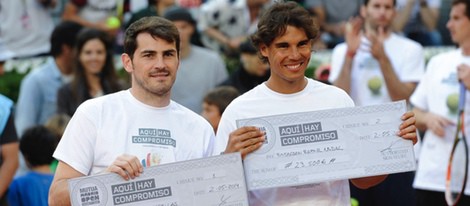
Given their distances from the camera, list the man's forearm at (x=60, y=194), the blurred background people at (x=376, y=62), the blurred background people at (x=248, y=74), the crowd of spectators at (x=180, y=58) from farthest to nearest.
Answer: the blurred background people at (x=248, y=74) → the blurred background people at (x=376, y=62) → the crowd of spectators at (x=180, y=58) → the man's forearm at (x=60, y=194)

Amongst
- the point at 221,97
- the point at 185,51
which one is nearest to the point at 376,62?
the point at 221,97

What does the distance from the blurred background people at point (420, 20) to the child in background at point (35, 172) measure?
674cm

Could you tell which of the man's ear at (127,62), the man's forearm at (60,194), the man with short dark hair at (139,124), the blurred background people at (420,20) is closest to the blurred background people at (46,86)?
the man's ear at (127,62)

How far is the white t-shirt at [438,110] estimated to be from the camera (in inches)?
345

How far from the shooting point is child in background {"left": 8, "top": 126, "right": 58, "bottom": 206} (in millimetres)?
8062

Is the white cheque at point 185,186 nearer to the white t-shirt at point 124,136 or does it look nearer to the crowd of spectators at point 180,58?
the white t-shirt at point 124,136

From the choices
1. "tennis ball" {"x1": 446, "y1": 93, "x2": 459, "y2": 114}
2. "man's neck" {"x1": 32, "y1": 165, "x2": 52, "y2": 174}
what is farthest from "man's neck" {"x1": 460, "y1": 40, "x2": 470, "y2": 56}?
"man's neck" {"x1": 32, "y1": 165, "x2": 52, "y2": 174}

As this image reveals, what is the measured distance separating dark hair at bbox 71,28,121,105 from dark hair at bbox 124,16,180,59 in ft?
12.3

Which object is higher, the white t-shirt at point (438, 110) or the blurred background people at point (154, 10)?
the blurred background people at point (154, 10)

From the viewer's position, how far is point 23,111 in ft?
33.6

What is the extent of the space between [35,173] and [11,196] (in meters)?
0.24

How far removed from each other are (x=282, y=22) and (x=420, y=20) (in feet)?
28.4

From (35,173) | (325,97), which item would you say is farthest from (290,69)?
(35,173)

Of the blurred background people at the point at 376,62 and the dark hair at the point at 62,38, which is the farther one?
the dark hair at the point at 62,38
